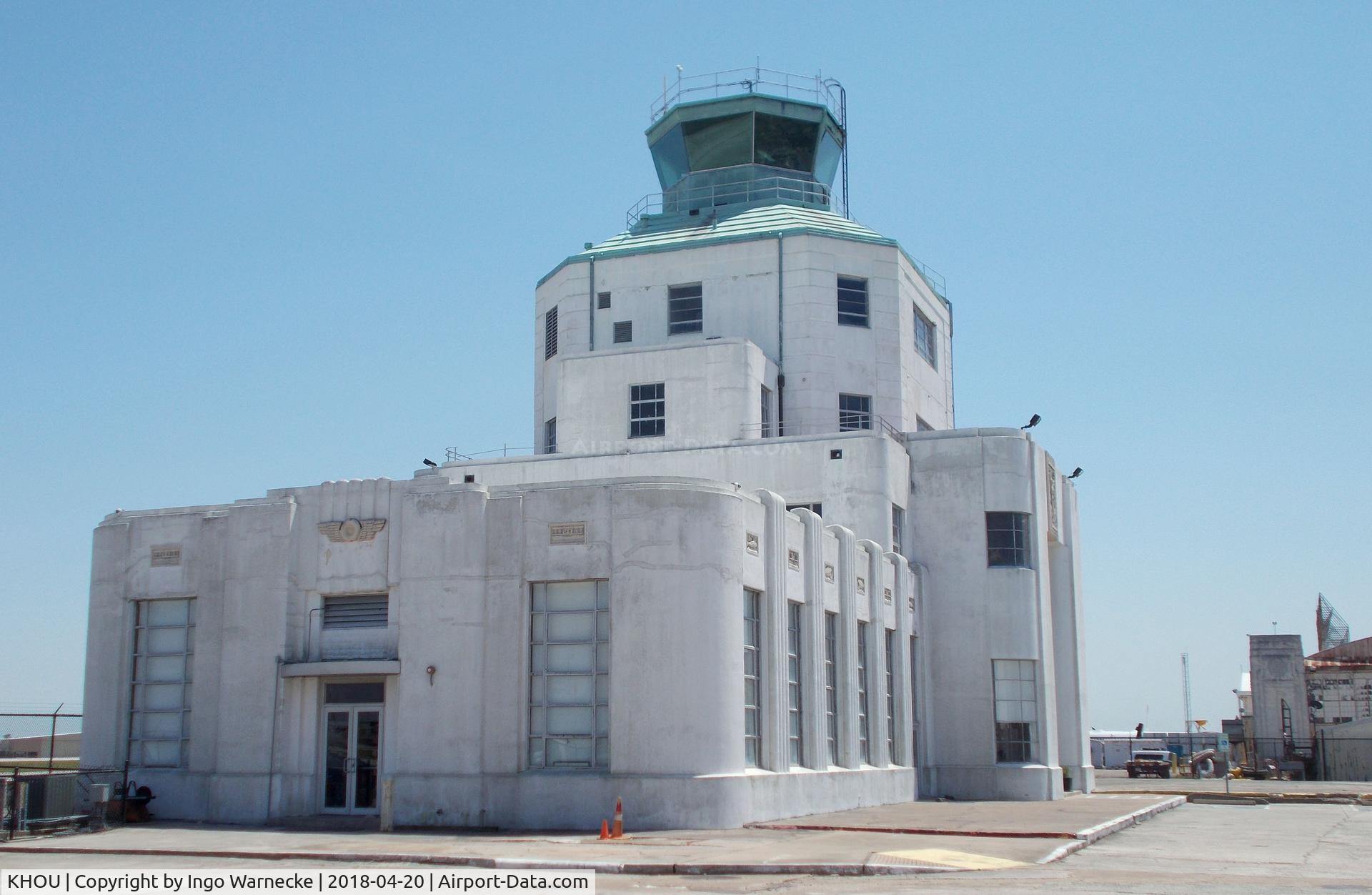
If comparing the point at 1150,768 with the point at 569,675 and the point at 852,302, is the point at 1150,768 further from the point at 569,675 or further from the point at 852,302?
the point at 569,675

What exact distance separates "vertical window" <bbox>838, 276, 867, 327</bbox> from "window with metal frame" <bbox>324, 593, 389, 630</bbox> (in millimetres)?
20034

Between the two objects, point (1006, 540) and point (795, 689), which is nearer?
point (795, 689)

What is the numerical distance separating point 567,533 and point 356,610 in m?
4.91

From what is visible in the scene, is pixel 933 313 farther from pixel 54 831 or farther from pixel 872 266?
pixel 54 831

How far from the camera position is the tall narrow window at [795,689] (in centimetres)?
3053

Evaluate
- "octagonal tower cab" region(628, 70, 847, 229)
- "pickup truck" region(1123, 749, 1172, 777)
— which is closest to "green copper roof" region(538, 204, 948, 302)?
"octagonal tower cab" region(628, 70, 847, 229)

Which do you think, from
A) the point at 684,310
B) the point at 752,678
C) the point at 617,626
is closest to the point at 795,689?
the point at 752,678

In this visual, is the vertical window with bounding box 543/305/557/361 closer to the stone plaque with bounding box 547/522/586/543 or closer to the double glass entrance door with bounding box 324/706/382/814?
the stone plaque with bounding box 547/522/586/543

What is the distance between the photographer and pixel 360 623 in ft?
95.3

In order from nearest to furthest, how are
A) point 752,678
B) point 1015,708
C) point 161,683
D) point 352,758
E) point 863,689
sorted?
point 352,758, point 752,678, point 161,683, point 863,689, point 1015,708

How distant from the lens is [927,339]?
1923 inches

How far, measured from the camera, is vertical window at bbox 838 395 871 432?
44.0m

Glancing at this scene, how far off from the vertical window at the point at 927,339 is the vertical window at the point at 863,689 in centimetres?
1442

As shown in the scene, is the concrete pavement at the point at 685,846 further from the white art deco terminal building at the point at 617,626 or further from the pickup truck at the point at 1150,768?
the pickup truck at the point at 1150,768
